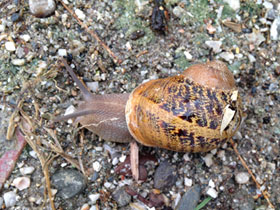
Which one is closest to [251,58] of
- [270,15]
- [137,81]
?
[270,15]

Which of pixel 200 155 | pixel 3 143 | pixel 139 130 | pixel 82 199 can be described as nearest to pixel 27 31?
pixel 3 143

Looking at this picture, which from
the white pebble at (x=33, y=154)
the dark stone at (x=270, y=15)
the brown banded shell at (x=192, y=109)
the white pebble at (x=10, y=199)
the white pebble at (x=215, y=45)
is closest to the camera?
the brown banded shell at (x=192, y=109)

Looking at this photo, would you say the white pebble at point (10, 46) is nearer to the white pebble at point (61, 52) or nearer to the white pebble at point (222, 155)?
the white pebble at point (61, 52)

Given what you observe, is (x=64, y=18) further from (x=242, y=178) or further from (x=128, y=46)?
(x=242, y=178)

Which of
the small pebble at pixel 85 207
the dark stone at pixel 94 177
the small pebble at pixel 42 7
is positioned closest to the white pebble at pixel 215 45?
the small pebble at pixel 42 7

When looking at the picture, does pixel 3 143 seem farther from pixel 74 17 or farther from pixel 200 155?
pixel 200 155

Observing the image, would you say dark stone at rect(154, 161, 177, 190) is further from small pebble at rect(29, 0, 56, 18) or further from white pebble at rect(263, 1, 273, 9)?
white pebble at rect(263, 1, 273, 9)
